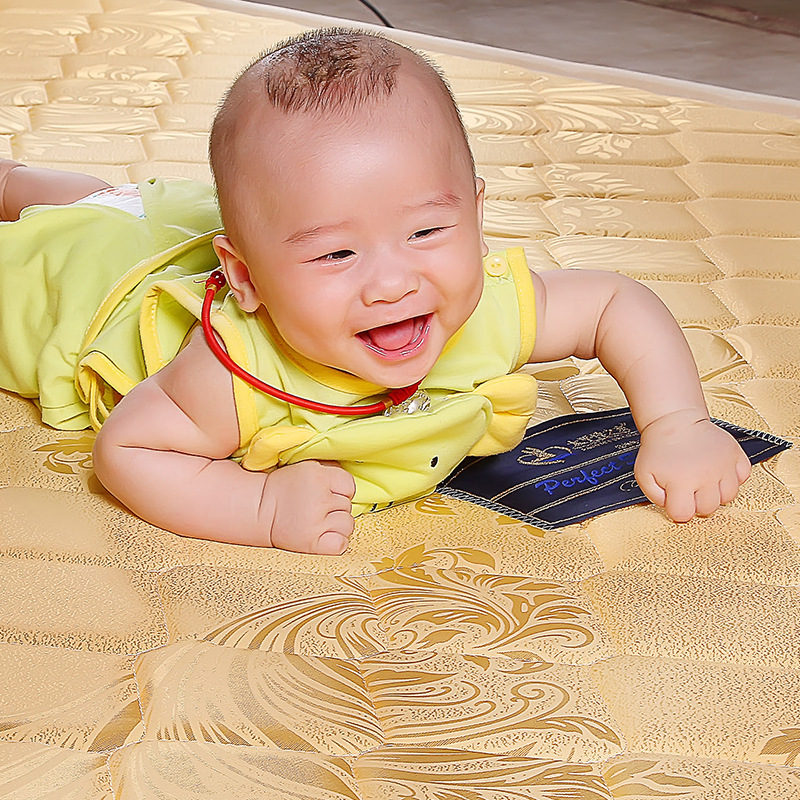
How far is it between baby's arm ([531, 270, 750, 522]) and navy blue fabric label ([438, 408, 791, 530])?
0.13ft

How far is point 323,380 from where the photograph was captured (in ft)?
3.23

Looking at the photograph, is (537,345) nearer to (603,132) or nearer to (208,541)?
(208,541)

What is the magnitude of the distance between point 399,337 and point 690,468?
26cm

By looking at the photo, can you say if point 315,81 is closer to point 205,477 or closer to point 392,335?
point 392,335

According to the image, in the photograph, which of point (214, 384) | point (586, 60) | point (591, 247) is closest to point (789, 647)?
point (214, 384)

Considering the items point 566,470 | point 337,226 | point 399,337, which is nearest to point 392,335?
point 399,337

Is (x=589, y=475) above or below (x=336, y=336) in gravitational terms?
below

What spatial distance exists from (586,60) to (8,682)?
11.5 feet

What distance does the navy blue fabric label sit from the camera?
994 mm

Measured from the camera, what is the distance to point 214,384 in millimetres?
965

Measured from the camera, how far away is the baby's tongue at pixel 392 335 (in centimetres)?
92

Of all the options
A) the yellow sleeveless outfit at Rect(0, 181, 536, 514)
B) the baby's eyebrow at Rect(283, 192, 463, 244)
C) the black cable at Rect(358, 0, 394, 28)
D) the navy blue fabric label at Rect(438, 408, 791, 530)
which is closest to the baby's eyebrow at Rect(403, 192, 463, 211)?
the baby's eyebrow at Rect(283, 192, 463, 244)

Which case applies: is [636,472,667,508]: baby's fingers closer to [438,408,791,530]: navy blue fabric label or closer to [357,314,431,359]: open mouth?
[438,408,791,530]: navy blue fabric label

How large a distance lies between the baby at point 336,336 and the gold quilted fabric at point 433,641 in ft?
0.14
